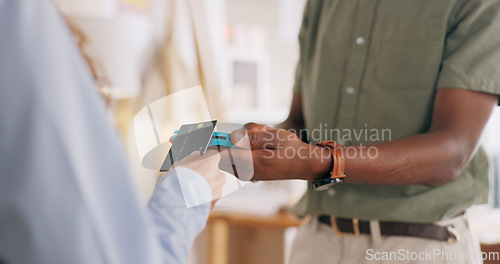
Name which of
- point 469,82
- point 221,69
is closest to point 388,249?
point 469,82

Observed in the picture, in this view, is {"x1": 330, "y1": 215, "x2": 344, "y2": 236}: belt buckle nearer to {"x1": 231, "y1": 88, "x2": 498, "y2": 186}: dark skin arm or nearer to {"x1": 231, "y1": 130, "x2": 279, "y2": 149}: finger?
{"x1": 231, "y1": 88, "x2": 498, "y2": 186}: dark skin arm

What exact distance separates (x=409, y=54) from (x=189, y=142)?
0.35 m

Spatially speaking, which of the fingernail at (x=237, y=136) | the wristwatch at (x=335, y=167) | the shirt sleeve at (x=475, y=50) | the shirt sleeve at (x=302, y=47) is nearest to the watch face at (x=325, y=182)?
the wristwatch at (x=335, y=167)

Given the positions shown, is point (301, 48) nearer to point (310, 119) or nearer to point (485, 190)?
point (310, 119)

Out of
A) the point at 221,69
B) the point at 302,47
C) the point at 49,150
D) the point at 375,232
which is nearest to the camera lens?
the point at 49,150

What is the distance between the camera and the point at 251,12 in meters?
2.80

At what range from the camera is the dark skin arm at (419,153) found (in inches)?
18.5

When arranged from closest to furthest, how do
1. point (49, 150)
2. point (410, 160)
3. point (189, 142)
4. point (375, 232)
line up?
point (49, 150) → point (189, 142) → point (410, 160) → point (375, 232)

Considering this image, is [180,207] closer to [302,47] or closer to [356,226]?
[356,226]

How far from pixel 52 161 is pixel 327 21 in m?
0.54

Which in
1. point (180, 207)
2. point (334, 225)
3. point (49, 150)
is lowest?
point (334, 225)

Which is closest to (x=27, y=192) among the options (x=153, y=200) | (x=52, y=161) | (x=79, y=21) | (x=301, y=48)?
(x=52, y=161)

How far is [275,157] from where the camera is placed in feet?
1.50

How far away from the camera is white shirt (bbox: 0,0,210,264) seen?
0.29 metres
